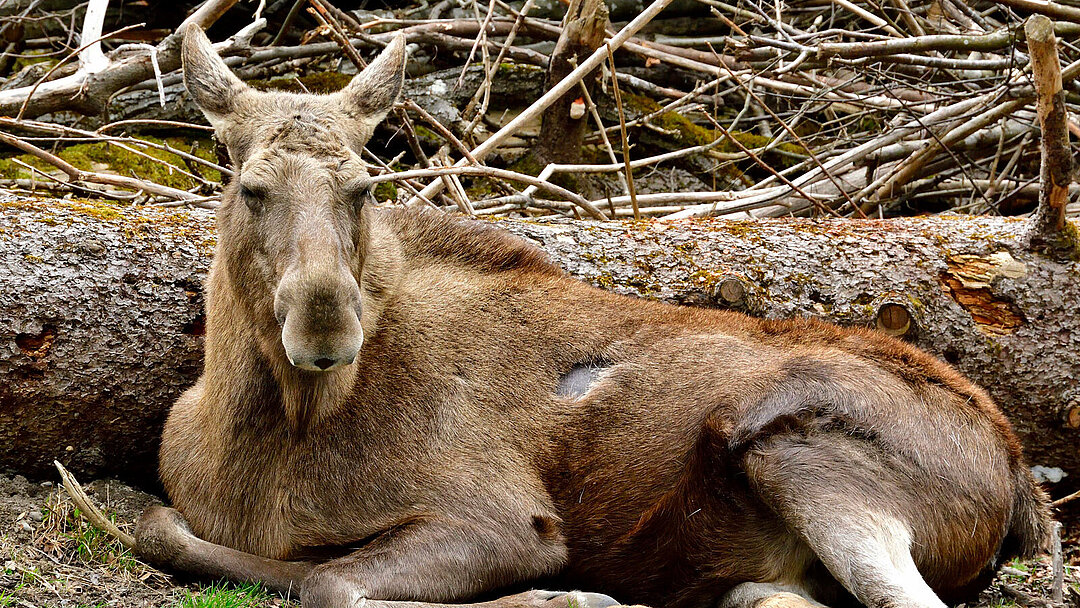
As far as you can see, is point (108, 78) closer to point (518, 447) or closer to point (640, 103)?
point (518, 447)

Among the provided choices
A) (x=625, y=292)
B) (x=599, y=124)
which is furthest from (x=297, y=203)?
(x=599, y=124)

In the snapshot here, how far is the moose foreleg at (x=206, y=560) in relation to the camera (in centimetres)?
445

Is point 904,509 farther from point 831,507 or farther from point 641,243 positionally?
point 641,243

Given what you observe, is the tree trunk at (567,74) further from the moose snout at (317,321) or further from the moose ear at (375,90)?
the moose snout at (317,321)

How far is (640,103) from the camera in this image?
420 inches

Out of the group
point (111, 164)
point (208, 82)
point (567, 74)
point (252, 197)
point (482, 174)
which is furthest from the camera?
point (567, 74)

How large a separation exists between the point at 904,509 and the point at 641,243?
2.24 meters

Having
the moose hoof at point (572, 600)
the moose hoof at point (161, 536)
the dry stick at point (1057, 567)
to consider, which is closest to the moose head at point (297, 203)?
the moose hoof at point (161, 536)

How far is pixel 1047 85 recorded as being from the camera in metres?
5.27

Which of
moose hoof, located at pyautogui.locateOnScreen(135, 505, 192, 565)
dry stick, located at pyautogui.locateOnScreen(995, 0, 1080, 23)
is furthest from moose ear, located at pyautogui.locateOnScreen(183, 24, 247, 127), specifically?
Result: dry stick, located at pyautogui.locateOnScreen(995, 0, 1080, 23)

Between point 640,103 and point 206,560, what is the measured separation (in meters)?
7.36

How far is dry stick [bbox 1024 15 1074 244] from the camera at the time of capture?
514 cm

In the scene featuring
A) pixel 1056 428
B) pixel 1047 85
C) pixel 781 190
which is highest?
pixel 1047 85

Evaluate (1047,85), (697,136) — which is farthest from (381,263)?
(697,136)
